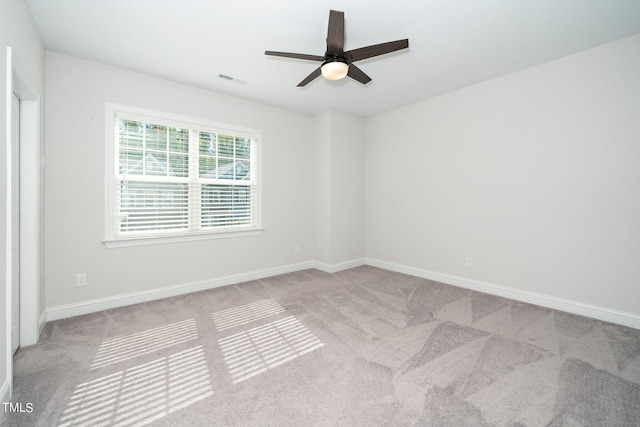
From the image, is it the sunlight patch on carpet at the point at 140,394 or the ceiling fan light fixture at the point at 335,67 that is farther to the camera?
the ceiling fan light fixture at the point at 335,67

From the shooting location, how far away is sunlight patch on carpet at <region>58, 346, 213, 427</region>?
1.56 meters

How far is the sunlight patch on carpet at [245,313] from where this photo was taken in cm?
277

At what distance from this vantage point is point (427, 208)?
4.28 m

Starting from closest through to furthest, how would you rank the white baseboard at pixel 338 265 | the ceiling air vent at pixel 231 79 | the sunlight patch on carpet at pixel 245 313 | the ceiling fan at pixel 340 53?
the ceiling fan at pixel 340 53, the sunlight patch on carpet at pixel 245 313, the ceiling air vent at pixel 231 79, the white baseboard at pixel 338 265

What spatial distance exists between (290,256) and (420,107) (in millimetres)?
3191

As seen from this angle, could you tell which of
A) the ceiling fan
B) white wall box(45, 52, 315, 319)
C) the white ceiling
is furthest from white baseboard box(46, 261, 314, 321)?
the ceiling fan

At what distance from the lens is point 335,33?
6.43 ft

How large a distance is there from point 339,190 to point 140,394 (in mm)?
3735

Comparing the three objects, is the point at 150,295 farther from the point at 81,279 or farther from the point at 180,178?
the point at 180,178

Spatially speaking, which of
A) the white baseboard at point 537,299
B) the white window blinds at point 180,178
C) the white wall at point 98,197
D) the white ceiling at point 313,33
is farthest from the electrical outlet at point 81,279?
the white baseboard at point 537,299

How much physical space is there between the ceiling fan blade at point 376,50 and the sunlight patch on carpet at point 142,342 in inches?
109

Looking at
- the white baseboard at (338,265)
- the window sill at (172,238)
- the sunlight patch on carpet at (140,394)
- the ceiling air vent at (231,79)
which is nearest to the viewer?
the sunlight patch on carpet at (140,394)

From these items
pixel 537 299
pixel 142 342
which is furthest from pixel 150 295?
pixel 537 299

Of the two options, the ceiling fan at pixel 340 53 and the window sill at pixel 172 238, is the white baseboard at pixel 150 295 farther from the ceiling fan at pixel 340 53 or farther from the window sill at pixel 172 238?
the ceiling fan at pixel 340 53
